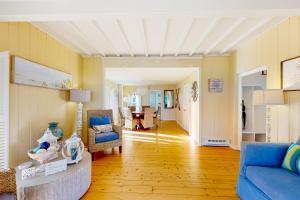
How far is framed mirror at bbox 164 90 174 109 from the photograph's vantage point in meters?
10.9

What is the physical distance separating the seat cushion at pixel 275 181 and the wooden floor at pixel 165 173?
58cm

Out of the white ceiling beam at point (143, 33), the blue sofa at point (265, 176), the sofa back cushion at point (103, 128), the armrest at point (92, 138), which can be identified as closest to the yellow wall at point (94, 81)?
the sofa back cushion at point (103, 128)

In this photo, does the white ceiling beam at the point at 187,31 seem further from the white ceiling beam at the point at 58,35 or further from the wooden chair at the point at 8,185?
the wooden chair at the point at 8,185

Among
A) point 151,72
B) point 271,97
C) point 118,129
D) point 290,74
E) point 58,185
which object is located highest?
point 151,72

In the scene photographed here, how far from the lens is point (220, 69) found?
15.7ft

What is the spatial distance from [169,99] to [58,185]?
938 cm

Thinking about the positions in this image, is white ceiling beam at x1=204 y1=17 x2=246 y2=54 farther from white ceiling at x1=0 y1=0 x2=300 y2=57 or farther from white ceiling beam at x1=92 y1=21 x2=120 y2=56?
white ceiling beam at x1=92 y1=21 x2=120 y2=56

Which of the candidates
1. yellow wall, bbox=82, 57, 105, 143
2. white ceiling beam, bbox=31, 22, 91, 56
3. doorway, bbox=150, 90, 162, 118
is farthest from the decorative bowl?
doorway, bbox=150, 90, 162, 118

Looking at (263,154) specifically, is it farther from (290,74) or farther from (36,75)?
(36,75)

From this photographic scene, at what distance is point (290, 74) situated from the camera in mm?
2578

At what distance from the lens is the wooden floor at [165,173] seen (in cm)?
236

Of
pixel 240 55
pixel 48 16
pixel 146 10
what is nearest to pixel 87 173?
pixel 48 16

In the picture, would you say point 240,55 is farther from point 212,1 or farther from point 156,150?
point 156,150

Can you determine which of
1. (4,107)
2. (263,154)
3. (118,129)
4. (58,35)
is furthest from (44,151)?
(263,154)
